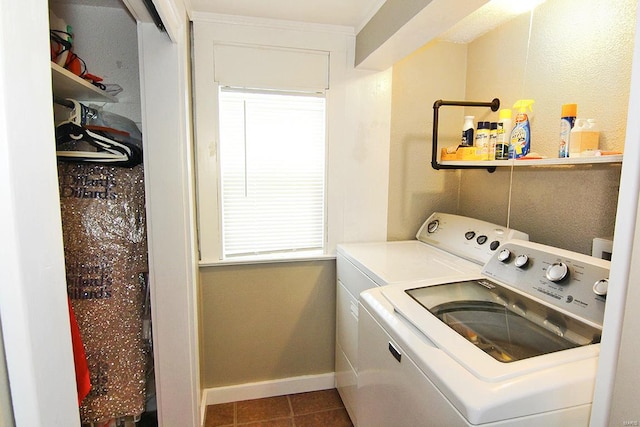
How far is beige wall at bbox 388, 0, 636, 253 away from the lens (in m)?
1.25

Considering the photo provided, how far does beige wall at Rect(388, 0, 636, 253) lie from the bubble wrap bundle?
1.49m

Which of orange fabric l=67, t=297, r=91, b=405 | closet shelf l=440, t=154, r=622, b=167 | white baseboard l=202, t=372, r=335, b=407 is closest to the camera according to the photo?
closet shelf l=440, t=154, r=622, b=167

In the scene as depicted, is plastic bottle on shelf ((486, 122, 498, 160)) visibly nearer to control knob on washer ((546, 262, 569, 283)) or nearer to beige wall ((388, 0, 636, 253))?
beige wall ((388, 0, 636, 253))

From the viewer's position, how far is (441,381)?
754mm

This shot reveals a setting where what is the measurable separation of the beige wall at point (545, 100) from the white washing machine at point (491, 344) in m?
0.39

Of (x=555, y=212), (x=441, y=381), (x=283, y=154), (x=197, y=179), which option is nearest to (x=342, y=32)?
(x=283, y=154)

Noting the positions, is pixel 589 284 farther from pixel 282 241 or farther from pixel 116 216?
pixel 116 216

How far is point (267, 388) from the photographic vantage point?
204cm

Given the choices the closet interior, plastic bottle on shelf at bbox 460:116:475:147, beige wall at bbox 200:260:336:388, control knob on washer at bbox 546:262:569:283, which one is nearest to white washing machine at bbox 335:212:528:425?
beige wall at bbox 200:260:336:388

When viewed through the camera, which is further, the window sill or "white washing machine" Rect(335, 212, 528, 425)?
the window sill

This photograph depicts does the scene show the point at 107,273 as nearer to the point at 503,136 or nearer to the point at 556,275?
the point at 556,275

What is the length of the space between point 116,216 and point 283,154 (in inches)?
35.9

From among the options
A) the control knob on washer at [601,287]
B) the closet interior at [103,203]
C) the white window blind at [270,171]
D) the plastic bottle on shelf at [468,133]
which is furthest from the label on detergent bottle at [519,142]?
the closet interior at [103,203]

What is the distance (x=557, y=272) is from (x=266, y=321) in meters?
1.52
